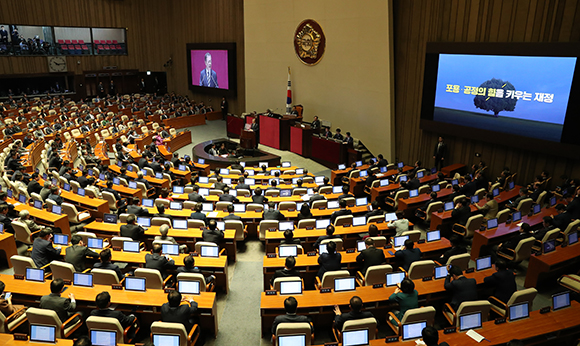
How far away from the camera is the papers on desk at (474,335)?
494 cm

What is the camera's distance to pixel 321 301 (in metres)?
5.73

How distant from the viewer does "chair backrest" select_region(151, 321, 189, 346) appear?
16.0 ft

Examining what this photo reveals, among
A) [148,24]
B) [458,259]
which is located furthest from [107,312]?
[148,24]

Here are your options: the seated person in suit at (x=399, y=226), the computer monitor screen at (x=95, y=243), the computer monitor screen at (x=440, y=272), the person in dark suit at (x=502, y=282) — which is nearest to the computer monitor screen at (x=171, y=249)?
the computer monitor screen at (x=95, y=243)

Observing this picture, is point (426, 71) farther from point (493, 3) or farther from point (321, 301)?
point (321, 301)

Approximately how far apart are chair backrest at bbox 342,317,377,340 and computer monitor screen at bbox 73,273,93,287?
380 cm

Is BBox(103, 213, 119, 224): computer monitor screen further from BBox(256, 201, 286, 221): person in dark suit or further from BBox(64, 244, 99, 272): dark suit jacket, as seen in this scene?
BBox(256, 201, 286, 221): person in dark suit

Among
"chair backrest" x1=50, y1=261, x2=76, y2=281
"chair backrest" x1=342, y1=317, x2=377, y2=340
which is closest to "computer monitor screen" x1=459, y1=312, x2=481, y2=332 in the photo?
"chair backrest" x1=342, y1=317, x2=377, y2=340

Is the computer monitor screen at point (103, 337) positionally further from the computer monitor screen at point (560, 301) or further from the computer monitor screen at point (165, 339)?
the computer monitor screen at point (560, 301)

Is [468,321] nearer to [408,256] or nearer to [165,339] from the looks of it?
[408,256]

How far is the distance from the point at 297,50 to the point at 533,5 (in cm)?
1038

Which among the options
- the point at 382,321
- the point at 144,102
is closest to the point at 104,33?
the point at 144,102

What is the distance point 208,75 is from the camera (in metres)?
26.0

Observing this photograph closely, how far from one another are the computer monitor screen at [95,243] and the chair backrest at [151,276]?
67.8 inches
